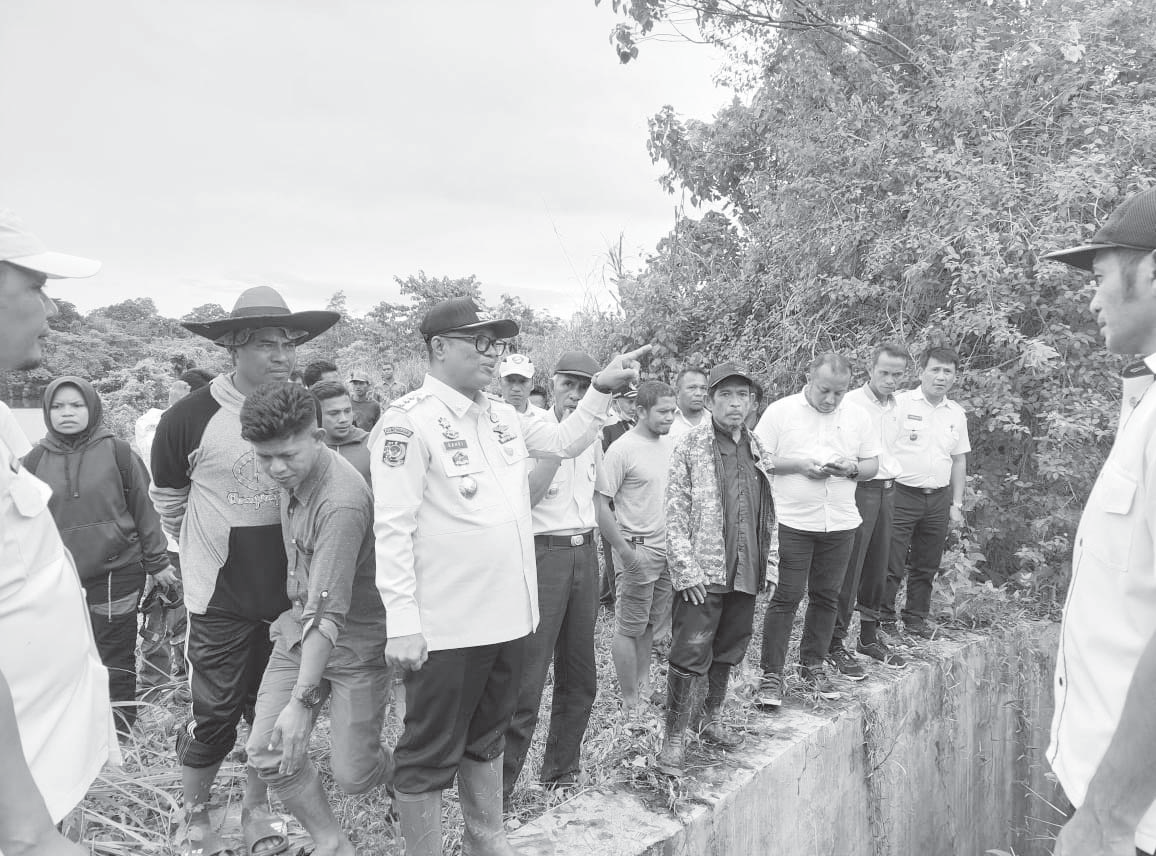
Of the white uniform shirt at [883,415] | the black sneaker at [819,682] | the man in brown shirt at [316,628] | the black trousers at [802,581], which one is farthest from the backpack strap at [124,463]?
the white uniform shirt at [883,415]

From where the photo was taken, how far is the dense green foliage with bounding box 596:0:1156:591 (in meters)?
6.18

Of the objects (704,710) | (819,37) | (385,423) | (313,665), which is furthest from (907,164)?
(313,665)

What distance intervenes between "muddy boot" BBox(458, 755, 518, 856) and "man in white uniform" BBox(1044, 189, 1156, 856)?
5.42 feet

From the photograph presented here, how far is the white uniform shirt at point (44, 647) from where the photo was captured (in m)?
1.26

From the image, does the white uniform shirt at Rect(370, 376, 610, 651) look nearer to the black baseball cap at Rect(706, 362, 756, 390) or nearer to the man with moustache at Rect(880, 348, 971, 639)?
the black baseball cap at Rect(706, 362, 756, 390)

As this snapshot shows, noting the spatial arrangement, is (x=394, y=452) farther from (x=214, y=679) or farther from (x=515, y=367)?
(x=515, y=367)

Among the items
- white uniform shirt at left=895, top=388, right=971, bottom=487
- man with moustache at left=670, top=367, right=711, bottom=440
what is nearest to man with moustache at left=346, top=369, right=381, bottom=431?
man with moustache at left=670, top=367, right=711, bottom=440

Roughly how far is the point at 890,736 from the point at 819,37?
760 centimetres

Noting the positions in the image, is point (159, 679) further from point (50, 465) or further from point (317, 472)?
point (317, 472)

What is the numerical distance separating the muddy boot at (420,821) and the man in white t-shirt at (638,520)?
1837mm

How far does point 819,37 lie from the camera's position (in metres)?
8.65

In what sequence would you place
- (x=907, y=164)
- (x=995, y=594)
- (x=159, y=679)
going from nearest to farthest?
(x=159, y=679), (x=995, y=594), (x=907, y=164)

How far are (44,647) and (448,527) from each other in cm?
118

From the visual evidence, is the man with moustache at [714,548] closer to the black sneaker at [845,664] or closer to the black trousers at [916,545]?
the black sneaker at [845,664]
